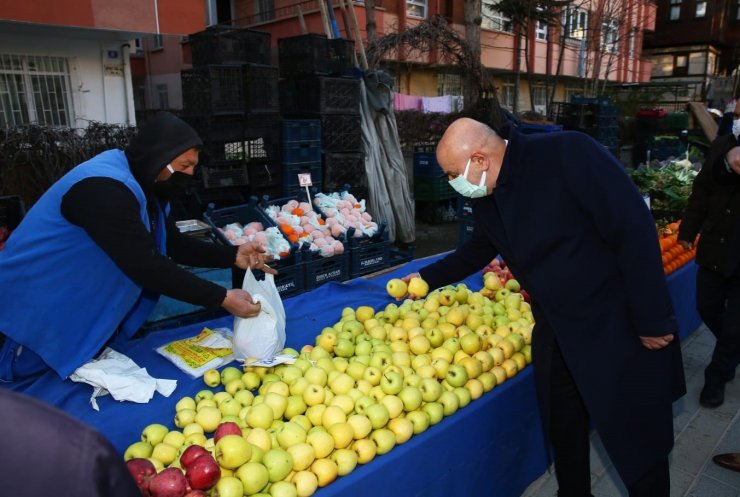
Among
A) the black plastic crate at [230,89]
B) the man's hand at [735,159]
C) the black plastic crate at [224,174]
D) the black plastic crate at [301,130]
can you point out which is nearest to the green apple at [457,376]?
the man's hand at [735,159]

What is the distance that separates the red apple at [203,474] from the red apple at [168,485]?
0.03 metres

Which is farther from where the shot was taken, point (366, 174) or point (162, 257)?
point (366, 174)

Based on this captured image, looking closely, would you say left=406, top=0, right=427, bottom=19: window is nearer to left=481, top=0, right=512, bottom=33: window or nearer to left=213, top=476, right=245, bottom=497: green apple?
left=481, top=0, right=512, bottom=33: window

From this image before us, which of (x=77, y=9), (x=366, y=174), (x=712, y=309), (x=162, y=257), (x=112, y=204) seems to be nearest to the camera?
(x=112, y=204)

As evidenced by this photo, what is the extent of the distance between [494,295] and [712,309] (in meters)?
1.58

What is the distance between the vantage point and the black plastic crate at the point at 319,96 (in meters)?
7.58

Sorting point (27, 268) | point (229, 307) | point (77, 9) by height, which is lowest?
point (229, 307)

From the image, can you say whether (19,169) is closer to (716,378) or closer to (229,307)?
(229,307)

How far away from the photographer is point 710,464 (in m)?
3.33

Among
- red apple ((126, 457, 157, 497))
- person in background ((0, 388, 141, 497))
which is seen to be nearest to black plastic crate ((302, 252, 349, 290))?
red apple ((126, 457, 157, 497))

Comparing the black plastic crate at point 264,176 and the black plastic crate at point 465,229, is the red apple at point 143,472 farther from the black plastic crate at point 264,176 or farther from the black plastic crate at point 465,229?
the black plastic crate at point 465,229

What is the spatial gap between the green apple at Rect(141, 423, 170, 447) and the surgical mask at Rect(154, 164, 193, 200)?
1.10 m

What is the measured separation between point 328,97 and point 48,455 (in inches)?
288

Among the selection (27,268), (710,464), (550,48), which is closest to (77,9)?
(27,268)
